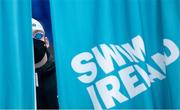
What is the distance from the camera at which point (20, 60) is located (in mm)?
1504

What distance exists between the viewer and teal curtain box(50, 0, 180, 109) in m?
1.58

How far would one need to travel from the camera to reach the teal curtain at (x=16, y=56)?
4.83ft

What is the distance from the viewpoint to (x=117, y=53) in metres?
1.65

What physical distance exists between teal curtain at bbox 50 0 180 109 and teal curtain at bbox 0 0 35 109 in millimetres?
132

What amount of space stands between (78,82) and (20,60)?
0.99ft

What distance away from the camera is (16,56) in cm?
148

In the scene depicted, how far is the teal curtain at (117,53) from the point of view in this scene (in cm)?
158

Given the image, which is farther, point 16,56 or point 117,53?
point 117,53

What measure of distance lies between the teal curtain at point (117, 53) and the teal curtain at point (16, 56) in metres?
0.13

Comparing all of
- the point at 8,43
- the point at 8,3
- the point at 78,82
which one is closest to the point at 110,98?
the point at 78,82

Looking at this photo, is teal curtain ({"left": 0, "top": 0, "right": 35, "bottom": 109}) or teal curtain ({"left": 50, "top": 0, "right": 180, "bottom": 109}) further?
teal curtain ({"left": 50, "top": 0, "right": 180, "bottom": 109})

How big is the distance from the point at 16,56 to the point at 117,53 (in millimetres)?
507

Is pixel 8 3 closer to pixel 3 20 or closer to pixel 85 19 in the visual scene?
pixel 3 20

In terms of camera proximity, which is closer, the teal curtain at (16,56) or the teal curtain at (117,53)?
the teal curtain at (16,56)
